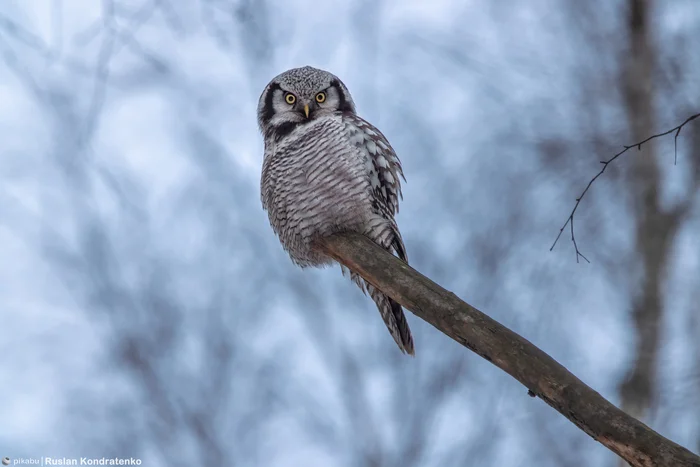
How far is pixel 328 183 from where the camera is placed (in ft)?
14.0

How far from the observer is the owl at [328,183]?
4.25 m

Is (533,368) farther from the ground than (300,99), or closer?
closer

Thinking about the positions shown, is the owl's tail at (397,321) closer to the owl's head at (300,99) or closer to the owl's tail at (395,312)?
the owl's tail at (395,312)

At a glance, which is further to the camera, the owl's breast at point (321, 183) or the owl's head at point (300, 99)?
the owl's head at point (300, 99)

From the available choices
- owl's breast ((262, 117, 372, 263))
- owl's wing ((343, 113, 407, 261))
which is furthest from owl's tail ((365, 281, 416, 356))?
owl's breast ((262, 117, 372, 263))

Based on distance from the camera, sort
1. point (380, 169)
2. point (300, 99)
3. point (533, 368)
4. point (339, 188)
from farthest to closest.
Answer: point (300, 99), point (380, 169), point (339, 188), point (533, 368)

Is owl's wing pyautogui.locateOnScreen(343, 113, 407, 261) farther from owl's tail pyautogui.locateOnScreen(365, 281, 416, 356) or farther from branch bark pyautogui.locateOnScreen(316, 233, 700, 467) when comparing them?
branch bark pyautogui.locateOnScreen(316, 233, 700, 467)

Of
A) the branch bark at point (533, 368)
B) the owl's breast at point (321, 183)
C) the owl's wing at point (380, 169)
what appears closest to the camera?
the branch bark at point (533, 368)

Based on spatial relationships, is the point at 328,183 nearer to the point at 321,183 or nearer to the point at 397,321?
the point at 321,183

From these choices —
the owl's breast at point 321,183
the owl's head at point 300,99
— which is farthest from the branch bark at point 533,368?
the owl's head at point 300,99

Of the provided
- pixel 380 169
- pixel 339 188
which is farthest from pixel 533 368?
pixel 380 169

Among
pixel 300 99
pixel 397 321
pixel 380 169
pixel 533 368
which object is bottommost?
pixel 533 368

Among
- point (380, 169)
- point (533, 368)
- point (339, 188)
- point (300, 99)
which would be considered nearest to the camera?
point (533, 368)

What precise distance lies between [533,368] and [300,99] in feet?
9.14
